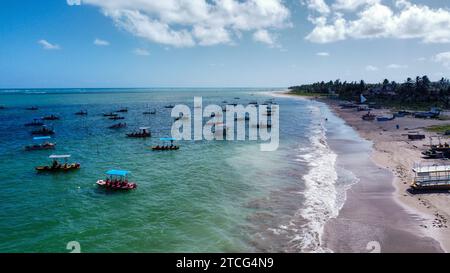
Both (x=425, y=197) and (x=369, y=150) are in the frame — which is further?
(x=369, y=150)

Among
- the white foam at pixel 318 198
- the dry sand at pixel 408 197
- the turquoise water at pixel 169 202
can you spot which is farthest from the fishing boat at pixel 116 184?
the dry sand at pixel 408 197

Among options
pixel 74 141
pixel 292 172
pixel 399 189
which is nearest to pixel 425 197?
pixel 399 189

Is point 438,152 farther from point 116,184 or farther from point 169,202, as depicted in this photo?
point 116,184

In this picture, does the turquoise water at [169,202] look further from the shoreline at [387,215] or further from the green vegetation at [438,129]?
the green vegetation at [438,129]
